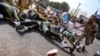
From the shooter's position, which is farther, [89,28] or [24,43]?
[89,28]

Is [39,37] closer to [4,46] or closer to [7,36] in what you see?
[7,36]

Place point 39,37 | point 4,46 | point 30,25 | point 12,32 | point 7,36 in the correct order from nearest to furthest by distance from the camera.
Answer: point 4,46, point 7,36, point 12,32, point 39,37, point 30,25

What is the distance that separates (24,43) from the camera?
9.16 metres

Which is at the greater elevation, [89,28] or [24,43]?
[89,28]

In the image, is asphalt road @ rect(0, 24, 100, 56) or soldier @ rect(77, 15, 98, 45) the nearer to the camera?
asphalt road @ rect(0, 24, 100, 56)

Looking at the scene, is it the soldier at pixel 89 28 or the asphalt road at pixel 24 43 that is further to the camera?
the soldier at pixel 89 28

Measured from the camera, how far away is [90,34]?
10.2 meters

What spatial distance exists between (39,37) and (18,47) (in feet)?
8.82

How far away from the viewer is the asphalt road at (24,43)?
795cm

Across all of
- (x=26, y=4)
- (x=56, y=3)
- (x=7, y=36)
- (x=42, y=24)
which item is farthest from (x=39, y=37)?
(x=56, y=3)

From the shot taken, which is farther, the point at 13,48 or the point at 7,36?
the point at 7,36

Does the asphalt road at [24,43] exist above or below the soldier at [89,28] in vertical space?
below

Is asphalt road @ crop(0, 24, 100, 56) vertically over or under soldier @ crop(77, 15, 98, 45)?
under

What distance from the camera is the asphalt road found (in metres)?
7.95
